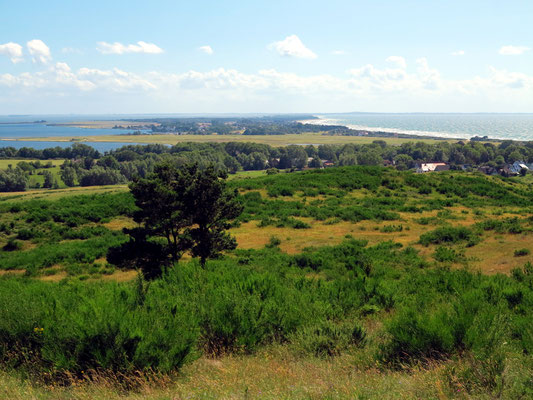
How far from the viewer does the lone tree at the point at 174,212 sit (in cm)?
1293

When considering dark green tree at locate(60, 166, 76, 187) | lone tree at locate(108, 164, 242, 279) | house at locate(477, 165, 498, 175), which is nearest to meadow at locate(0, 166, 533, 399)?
lone tree at locate(108, 164, 242, 279)

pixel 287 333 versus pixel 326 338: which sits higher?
pixel 326 338

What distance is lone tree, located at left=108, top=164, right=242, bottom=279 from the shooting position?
12.9 m

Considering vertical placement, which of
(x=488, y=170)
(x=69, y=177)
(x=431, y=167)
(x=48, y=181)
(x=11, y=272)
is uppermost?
(x=431, y=167)

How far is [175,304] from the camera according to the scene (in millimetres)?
7520

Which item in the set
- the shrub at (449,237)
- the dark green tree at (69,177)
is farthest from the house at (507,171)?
the dark green tree at (69,177)

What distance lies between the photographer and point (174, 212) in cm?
1344

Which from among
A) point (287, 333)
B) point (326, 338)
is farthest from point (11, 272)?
point (326, 338)

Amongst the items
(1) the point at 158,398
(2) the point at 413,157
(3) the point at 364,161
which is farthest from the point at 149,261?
(2) the point at 413,157

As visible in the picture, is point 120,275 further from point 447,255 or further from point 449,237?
point 449,237

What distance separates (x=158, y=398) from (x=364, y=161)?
312ft

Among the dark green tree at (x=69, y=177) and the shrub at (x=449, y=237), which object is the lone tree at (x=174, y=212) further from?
the dark green tree at (x=69, y=177)

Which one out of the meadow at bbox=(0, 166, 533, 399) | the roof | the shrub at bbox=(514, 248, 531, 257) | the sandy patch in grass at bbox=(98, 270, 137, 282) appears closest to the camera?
the meadow at bbox=(0, 166, 533, 399)

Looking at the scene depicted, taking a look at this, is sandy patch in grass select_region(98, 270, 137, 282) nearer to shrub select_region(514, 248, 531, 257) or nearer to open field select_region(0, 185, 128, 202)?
shrub select_region(514, 248, 531, 257)
